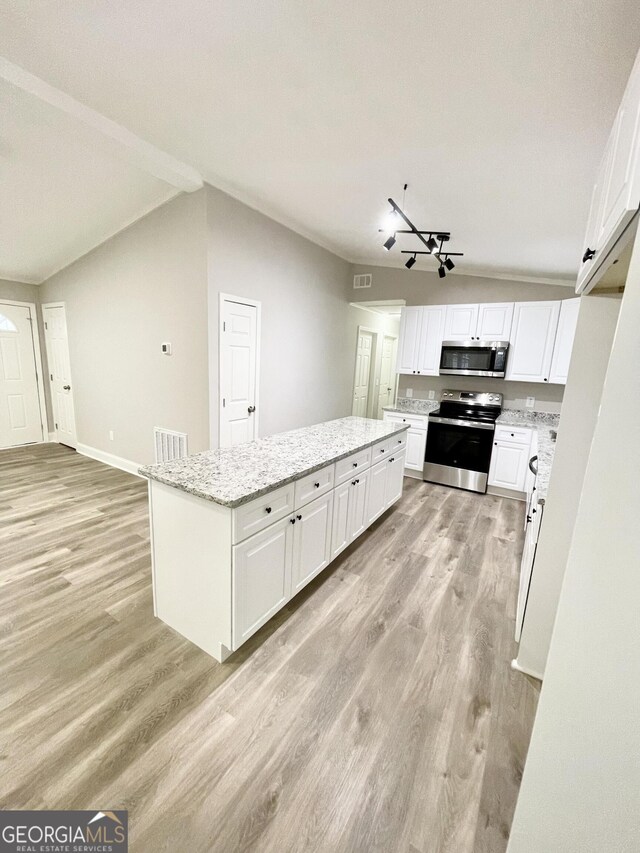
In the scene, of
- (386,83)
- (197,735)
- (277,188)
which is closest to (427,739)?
(197,735)

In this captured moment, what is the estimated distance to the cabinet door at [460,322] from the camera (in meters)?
4.49

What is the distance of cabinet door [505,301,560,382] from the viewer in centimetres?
407

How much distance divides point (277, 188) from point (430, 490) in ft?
12.2

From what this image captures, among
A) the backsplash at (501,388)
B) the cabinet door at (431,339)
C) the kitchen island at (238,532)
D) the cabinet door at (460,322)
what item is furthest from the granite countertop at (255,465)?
the backsplash at (501,388)

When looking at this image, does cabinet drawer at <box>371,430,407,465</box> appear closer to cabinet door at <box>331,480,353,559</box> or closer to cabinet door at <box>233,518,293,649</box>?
cabinet door at <box>331,480,353,559</box>

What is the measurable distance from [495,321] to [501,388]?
0.89 metres

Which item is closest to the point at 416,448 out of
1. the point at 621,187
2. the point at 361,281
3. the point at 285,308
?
the point at 285,308

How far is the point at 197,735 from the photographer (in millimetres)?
1496

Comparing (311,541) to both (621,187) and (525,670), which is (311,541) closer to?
(525,670)

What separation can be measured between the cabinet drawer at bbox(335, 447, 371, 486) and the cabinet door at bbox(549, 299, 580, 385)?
272 centimetres

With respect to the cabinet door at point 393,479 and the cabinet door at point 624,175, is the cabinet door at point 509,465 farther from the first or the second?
the cabinet door at point 624,175

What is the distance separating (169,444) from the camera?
406 centimetres

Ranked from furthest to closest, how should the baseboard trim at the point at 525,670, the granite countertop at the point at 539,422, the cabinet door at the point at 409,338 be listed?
the cabinet door at the point at 409,338 < the granite countertop at the point at 539,422 < the baseboard trim at the point at 525,670

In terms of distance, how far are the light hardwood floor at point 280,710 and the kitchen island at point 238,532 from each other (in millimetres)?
211
